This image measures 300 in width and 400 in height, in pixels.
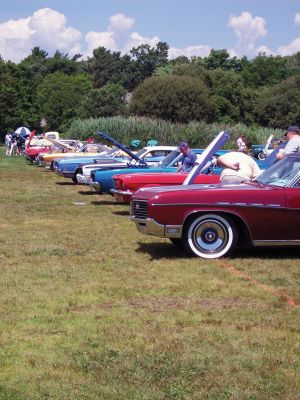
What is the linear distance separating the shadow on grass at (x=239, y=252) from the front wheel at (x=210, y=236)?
7.6 inches

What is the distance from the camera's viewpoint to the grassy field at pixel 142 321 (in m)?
4.61

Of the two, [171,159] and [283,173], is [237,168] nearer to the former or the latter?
[283,173]

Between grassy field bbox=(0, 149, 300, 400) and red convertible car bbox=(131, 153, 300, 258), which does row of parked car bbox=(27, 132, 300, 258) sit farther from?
grassy field bbox=(0, 149, 300, 400)

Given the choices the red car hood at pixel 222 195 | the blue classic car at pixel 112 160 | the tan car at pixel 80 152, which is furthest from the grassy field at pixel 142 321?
the tan car at pixel 80 152

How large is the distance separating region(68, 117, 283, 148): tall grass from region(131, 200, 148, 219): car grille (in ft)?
94.2

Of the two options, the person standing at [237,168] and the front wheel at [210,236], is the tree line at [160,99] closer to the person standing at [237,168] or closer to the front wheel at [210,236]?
the person standing at [237,168]

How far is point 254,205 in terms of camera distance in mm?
8789

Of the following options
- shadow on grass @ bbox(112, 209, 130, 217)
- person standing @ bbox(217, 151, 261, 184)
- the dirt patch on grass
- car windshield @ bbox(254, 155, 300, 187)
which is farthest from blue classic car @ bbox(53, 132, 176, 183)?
the dirt patch on grass

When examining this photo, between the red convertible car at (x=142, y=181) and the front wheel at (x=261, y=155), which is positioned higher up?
the front wheel at (x=261, y=155)

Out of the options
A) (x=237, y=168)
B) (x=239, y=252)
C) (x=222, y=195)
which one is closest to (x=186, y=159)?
(x=237, y=168)

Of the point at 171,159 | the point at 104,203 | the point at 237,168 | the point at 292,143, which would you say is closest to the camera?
the point at 237,168

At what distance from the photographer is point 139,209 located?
928 centimetres

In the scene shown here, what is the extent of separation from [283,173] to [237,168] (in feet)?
4.71

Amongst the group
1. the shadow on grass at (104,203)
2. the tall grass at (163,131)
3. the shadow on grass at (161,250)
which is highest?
the tall grass at (163,131)
